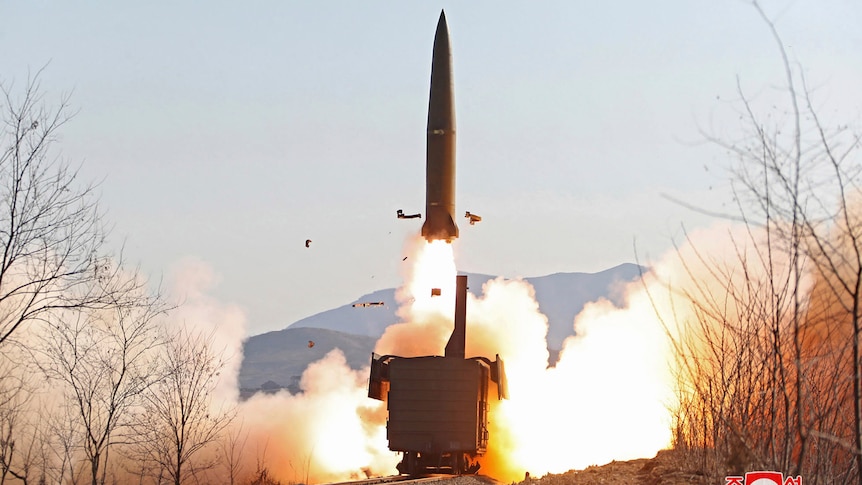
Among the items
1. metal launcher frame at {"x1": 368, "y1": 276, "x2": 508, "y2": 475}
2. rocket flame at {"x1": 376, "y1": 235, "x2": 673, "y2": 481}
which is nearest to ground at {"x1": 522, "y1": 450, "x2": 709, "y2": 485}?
metal launcher frame at {"x1": 368, "y1": 276, "x2": 508, "y2": 475}

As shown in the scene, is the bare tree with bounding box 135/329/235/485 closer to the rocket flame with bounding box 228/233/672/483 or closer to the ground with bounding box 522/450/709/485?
the rocket flame with bounding box 228/233/672/483

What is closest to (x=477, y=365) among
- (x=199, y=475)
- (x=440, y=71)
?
(x=440, y=71)

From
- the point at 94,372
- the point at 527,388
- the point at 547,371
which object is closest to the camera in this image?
the point at 94,372

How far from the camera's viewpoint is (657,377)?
42.5m

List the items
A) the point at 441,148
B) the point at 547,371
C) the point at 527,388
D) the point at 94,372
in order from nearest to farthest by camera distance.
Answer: the point at 94,372 → the point at 441,148 → the point at 527,388 → the point at 547,371

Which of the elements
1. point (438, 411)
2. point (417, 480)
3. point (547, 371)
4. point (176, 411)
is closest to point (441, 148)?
point (438, 411)

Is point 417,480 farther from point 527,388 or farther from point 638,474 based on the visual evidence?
point 527,388

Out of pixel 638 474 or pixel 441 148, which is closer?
pixel 638 474

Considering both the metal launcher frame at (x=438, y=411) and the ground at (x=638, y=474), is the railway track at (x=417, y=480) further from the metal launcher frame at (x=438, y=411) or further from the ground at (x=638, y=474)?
the ground at (x=638, y=474)

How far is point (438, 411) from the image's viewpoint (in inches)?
1414

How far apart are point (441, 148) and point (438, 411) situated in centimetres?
1023

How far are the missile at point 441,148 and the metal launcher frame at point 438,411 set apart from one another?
216 inches

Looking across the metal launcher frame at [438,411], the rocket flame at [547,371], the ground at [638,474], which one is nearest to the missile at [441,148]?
the rocket flame at [547,371]

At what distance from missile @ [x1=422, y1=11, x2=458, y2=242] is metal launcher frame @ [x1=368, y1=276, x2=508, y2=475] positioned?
5484 millimetres
